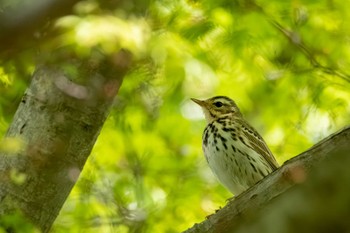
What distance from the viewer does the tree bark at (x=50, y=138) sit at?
12.9ft

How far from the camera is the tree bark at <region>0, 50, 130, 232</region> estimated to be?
3.94m

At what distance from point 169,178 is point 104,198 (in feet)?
2.03

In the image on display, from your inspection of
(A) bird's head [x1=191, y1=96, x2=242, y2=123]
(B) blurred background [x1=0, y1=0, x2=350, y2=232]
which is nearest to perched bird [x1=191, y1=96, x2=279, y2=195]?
(A) bird's head [x1=191, y1=96, x2=242, y2=123]

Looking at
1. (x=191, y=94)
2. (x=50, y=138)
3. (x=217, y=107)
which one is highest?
(x=191, y=94)

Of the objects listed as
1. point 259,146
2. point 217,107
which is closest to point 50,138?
point 259,146

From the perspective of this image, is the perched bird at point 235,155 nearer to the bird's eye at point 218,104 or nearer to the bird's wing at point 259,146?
the bird's wing at point 259,146

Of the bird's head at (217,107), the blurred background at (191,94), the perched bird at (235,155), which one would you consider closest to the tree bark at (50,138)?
the blurred background at (191,94)

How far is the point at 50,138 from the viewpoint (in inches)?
159

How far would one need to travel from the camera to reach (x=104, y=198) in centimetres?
569

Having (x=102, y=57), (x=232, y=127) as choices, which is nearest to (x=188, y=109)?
(x=232, y=127)

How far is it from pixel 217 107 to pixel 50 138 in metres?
2.74

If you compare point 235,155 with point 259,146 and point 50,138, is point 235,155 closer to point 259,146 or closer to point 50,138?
point 259,146

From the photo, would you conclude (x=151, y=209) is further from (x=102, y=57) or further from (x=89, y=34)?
(x=89, y=34)

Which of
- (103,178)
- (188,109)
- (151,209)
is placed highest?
(188,109)
